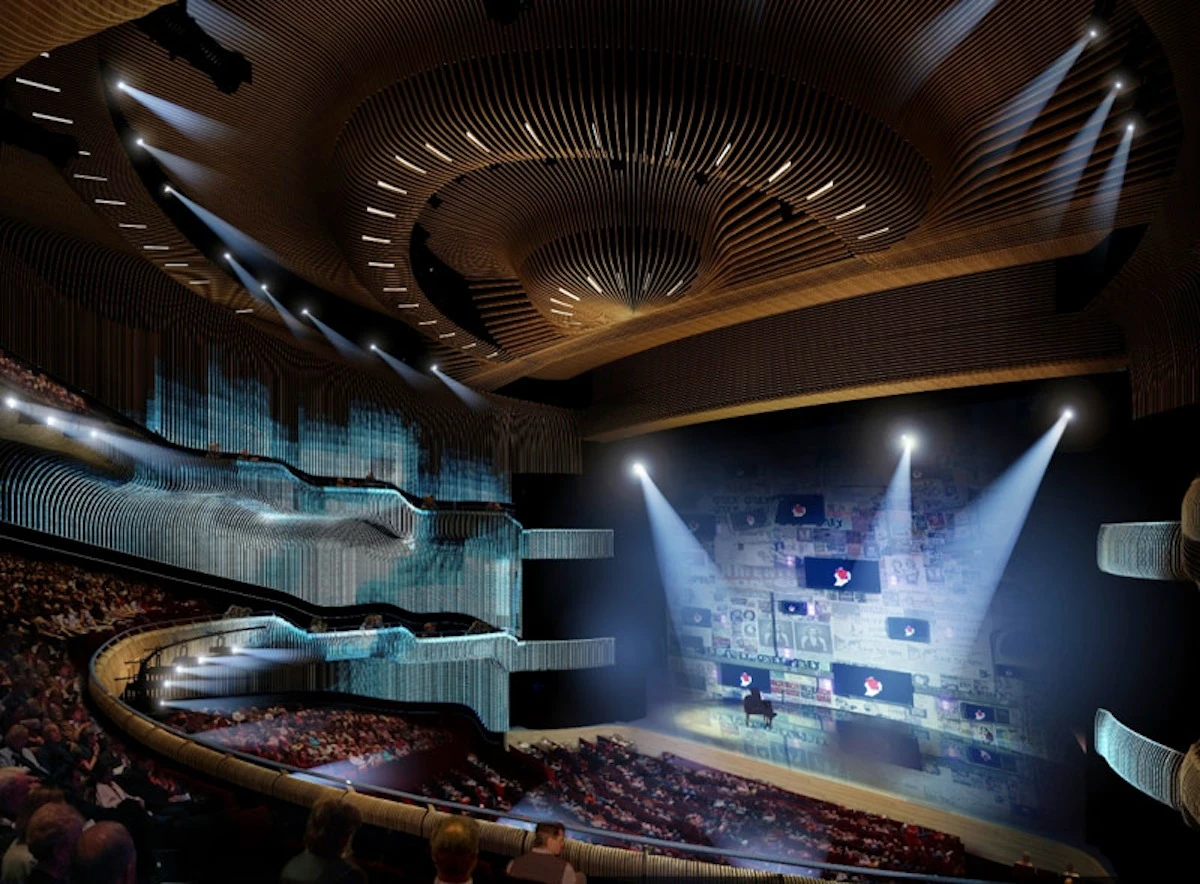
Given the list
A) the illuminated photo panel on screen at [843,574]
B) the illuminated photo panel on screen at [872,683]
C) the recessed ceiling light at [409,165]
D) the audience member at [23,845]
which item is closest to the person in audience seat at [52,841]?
the audience member at [23,845]

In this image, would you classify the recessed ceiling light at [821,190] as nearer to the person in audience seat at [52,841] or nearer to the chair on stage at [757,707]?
the person in audience seat at [52,841]

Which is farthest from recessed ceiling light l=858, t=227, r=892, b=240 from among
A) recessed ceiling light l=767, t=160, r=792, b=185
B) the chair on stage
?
the chair on stage

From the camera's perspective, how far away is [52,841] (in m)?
2.26

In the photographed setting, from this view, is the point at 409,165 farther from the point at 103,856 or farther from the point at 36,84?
the point at 103,856

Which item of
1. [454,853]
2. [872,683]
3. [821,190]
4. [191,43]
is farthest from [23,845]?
[872,683]

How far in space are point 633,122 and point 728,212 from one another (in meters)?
2.86

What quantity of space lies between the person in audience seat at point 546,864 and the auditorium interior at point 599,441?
0.02 m

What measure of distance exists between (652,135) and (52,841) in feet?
23.5

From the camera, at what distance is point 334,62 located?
722 centimetres

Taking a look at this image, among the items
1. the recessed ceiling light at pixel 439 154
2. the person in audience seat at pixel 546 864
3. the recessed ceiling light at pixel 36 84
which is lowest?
the person in audience seat at pixel 546 864

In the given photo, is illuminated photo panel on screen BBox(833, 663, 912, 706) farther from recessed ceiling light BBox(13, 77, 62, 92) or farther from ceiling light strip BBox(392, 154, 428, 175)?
recessed ceiling light BBox(13, 77, 62, 92)

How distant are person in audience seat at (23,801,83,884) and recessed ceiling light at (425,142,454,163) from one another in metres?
6.88

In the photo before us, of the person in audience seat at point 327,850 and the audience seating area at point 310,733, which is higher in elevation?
the person in audience seat at point 327,850

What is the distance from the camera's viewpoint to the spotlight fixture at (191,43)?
5.95 metres
